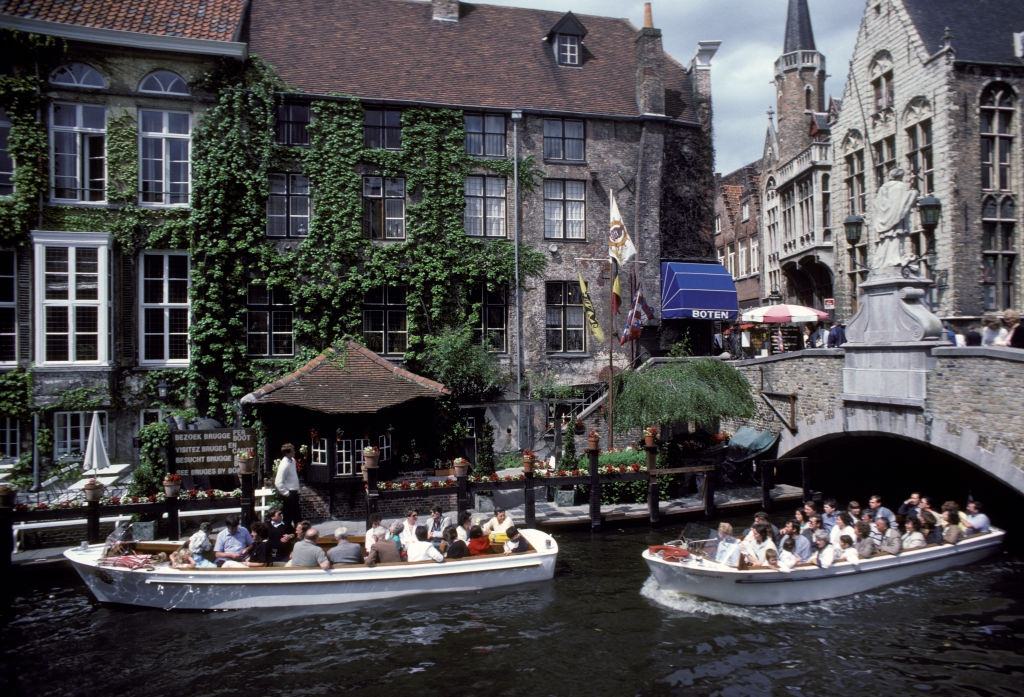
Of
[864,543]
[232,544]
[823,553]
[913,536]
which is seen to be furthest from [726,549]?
[232,544]

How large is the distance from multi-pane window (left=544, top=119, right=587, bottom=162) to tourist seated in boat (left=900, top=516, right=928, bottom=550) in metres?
16.1

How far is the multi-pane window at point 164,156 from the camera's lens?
75.9 feet

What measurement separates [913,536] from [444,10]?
23944mm

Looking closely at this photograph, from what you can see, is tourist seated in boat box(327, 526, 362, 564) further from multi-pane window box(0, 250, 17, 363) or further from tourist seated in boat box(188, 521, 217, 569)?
multi-pane window box(0, 250, 17, 363)

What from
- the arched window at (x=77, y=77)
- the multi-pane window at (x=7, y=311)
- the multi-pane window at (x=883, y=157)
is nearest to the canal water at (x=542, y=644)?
the multi-pane window at (x=7, y=311)

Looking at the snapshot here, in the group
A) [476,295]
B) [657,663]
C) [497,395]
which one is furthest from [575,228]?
[657,663]

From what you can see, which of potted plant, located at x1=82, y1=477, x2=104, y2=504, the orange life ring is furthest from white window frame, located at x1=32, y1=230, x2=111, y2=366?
the orange life ring

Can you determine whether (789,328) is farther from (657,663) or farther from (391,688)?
(391,688)

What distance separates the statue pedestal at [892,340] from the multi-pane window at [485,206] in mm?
12091

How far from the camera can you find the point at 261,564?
1505cm

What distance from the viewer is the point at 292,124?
24984 millimetres

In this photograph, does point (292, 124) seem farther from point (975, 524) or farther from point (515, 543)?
point (975, 524)

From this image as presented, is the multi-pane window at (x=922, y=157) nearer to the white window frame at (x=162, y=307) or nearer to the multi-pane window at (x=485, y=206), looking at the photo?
the multi-pane window at (x=485, y=206)

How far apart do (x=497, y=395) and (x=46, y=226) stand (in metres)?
14.2
